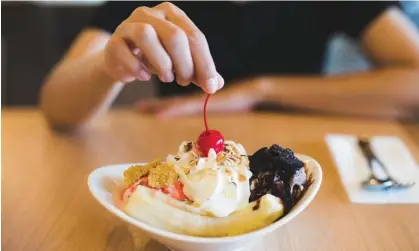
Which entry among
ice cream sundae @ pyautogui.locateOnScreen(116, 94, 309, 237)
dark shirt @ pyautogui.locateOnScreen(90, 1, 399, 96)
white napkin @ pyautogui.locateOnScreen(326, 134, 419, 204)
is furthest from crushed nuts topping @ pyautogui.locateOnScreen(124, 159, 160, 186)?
dark shirt @ pyautogui.locateOnScreen(90, 1, 399, 96)

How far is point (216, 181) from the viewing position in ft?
1.71

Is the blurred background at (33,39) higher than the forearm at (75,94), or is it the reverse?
the forearm at (75,94)

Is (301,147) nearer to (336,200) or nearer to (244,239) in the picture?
(336,200)

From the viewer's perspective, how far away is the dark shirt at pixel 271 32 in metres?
1.30

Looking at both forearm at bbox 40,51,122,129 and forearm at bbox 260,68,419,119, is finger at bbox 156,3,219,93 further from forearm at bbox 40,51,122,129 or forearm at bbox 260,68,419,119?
forearm at bbox 260,68,419,119

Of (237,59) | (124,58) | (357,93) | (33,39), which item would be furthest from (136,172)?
(33,39)

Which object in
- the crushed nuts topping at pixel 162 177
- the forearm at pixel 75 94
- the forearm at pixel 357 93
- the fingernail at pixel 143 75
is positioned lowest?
the forearm at pixel 357 93

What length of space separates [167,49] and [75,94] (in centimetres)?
41

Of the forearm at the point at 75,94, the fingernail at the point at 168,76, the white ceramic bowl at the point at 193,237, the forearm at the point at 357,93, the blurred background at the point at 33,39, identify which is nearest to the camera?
the white ceramic bowl at the point at 193,237

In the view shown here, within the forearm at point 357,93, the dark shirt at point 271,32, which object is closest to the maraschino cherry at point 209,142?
the forearm at point 357,93

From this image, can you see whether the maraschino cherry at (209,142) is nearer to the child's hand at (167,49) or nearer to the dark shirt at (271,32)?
the child's hand at (167,49)

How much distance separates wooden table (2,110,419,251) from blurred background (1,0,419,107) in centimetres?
104

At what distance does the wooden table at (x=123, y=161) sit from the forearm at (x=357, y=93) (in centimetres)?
7

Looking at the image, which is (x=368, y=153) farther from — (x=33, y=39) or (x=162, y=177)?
(x=33, y=39)
